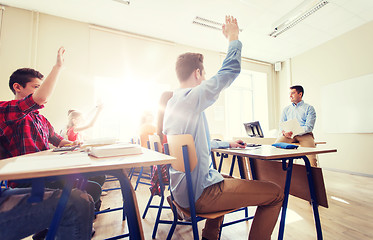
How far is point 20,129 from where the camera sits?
1231mm

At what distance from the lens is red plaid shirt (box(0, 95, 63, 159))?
41.3 inches

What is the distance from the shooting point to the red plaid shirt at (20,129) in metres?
1.05

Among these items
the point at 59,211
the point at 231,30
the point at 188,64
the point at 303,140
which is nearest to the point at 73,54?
the point at 188,64

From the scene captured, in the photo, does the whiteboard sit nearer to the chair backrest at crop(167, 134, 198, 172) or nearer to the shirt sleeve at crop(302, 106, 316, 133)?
the shirt sleeve at crop(302, 106, 316, 133)

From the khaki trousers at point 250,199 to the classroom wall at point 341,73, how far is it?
165 inches

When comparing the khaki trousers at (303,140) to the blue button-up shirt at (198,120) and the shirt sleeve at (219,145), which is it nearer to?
the shirt sleeve at (219,145)

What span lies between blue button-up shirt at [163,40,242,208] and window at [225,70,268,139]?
510cm

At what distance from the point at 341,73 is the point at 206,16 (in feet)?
11.2

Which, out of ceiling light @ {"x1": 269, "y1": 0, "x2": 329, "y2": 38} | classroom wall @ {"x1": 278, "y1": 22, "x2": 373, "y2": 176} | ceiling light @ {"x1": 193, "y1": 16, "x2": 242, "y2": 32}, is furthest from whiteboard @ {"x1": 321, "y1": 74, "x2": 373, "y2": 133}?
ceiling light @ {"x1": 193, "y1": 16, "x2": 242, "y2": 32}

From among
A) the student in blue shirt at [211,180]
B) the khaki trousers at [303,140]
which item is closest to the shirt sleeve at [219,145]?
the student in blue shirt at [211,180]

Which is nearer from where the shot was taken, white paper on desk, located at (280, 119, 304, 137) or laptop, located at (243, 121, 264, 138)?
white paper on desk, located at (280, 119, 304, 137)

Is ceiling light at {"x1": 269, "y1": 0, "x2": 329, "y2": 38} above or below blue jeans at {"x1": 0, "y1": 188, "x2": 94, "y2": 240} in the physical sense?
above

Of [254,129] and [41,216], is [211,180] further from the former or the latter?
[254,129]

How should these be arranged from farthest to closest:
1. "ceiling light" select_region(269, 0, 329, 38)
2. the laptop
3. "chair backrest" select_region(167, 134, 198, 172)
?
"ceiling light" select_region(269, 0, 329, 38) < the laptop < "chair backrest" select_region(167, 134, 198, 172)
